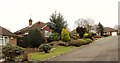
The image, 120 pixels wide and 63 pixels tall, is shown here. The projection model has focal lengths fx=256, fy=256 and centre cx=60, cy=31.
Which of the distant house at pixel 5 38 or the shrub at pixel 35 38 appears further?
the shrub at pixel 35 38


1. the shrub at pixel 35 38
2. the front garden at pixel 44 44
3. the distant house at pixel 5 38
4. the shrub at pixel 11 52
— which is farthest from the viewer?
the shrub at pixel 35 38

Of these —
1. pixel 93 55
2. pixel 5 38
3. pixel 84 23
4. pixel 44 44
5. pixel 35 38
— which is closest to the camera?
pixel 93 55

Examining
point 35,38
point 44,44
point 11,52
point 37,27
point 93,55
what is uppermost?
point 37,27

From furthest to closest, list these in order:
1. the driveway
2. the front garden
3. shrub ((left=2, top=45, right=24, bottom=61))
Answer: the front garden → shrub ((left=2, top=45, right=24, bottom=61)) → the driveway

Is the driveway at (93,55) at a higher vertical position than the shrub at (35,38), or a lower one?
lower

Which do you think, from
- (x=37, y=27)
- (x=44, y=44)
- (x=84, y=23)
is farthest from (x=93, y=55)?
(x=84, y=23)

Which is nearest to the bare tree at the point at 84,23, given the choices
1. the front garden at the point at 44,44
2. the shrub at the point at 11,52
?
the front garden at the point at 44,44

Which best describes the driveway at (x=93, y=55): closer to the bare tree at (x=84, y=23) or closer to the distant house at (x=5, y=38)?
the distant house at (x=5, y=38)

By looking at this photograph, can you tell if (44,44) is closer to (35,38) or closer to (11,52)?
(11,52)

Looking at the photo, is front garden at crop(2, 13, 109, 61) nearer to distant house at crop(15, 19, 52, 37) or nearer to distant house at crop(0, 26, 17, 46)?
distant house at crop(0, 26, 17, 46)

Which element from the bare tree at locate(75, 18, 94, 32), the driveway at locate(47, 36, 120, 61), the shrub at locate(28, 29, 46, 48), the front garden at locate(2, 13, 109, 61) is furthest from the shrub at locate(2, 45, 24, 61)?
the bare tree at locate(75, 18, 94, 32)

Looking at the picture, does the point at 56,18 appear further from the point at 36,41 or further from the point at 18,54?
the point at 18,54

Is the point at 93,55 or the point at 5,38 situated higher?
the point at 5,38

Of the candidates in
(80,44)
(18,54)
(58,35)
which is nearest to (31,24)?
(58,35)
